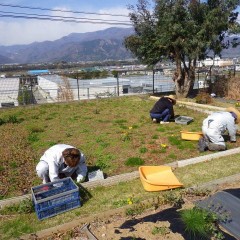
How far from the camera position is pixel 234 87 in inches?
582

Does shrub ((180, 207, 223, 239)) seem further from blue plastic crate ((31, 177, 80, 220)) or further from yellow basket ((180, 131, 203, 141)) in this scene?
yellow basket ((180, 131, 203, 141))

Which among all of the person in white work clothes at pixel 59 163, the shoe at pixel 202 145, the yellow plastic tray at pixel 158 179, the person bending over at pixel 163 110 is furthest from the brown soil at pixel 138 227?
the person bending over at pixel 163 110

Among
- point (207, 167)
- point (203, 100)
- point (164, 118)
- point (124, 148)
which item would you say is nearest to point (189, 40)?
point (203, 100)

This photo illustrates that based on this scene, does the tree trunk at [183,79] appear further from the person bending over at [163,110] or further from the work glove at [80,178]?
the work glove at [80,178]

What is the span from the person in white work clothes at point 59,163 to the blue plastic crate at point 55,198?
156mm

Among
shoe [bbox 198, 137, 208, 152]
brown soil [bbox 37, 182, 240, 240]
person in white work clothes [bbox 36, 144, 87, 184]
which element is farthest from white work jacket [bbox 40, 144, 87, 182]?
shoe [bbox 198, 137, 208, 152]

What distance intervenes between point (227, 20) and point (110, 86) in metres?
13.9

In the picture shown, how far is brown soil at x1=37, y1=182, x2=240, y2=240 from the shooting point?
369cm

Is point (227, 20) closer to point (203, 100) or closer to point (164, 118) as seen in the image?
point (203, 100)

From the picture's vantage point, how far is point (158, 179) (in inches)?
210

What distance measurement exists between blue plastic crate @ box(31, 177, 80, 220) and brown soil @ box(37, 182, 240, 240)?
0.48 m

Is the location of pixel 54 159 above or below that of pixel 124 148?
above

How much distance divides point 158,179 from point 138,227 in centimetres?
156

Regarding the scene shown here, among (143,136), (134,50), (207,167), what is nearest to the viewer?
(207,167)
